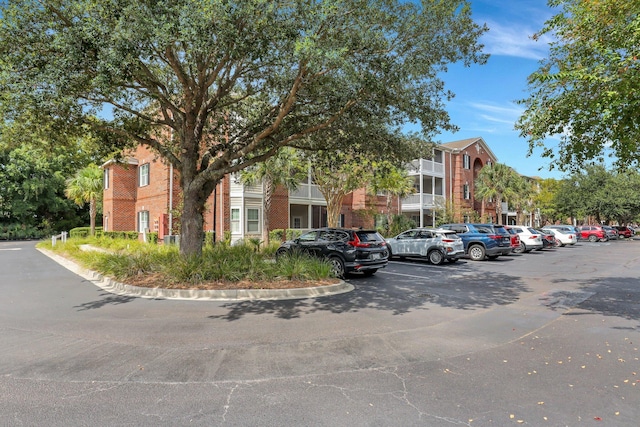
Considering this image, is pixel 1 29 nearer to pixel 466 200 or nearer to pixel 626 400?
pixel 626 400

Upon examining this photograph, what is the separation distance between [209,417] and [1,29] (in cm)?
979

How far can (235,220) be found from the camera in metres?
23.0

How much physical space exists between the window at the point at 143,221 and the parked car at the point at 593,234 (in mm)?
38557

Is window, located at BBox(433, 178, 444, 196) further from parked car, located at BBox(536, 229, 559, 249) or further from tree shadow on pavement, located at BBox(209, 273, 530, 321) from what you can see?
tree shadow on pavement, located at BBox(209, 273, 530, 321)

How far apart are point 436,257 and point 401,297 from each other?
7443mm

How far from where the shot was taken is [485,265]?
1617 centimetres

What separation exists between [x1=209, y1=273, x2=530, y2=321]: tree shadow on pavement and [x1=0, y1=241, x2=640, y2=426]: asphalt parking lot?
88 mm

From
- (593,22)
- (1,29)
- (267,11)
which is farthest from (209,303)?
(593,22)

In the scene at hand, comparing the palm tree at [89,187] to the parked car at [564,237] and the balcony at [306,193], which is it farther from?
the parked car at [564,237]

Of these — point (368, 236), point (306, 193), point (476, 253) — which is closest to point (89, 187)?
point (306, 193)

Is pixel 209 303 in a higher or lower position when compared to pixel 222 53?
lower

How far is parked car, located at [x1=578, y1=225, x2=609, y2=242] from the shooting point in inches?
1443

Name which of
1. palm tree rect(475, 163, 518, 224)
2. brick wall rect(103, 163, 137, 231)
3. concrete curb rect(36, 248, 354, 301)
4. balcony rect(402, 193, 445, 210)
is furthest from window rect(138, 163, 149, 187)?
palm tree rect(475, 163, 518, 224)

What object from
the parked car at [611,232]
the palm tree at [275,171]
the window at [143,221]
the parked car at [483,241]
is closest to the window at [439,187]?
the parked car at [611,232]
